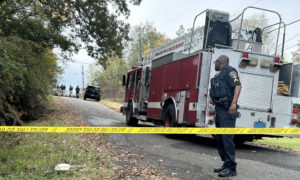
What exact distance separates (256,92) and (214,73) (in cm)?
128

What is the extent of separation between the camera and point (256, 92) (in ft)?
26.2

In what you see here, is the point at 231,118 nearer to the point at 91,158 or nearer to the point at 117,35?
the point at 91,158

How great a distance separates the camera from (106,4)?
14555mm

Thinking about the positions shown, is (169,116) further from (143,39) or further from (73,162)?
(143,39)

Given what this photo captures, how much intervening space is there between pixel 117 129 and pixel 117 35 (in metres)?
11.4

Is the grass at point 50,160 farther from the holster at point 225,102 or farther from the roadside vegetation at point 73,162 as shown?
the holster at point 225,102

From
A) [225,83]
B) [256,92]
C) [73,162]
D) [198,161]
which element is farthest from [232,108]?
[256,92]

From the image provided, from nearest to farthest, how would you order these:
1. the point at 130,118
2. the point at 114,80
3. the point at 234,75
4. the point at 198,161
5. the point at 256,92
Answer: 1. the point at 234,75
2. the point at 198,161
3. the point at 256,92
4. the point at 130,118
5. the point at 114,80

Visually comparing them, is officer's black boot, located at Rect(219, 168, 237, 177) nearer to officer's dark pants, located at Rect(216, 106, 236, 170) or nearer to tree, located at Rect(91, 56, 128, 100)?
officer's dark pants, located at Rect(216, 106, 236, 170)

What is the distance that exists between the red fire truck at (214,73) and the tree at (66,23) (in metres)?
5.69

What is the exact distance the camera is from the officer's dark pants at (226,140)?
4.82 m

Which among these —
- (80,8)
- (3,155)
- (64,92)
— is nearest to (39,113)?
(80,8)

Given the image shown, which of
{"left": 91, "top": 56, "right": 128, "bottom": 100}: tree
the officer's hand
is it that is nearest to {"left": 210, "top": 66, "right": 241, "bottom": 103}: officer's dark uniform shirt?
the officer's hand

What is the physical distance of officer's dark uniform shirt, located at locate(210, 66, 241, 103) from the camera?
4.91 m
